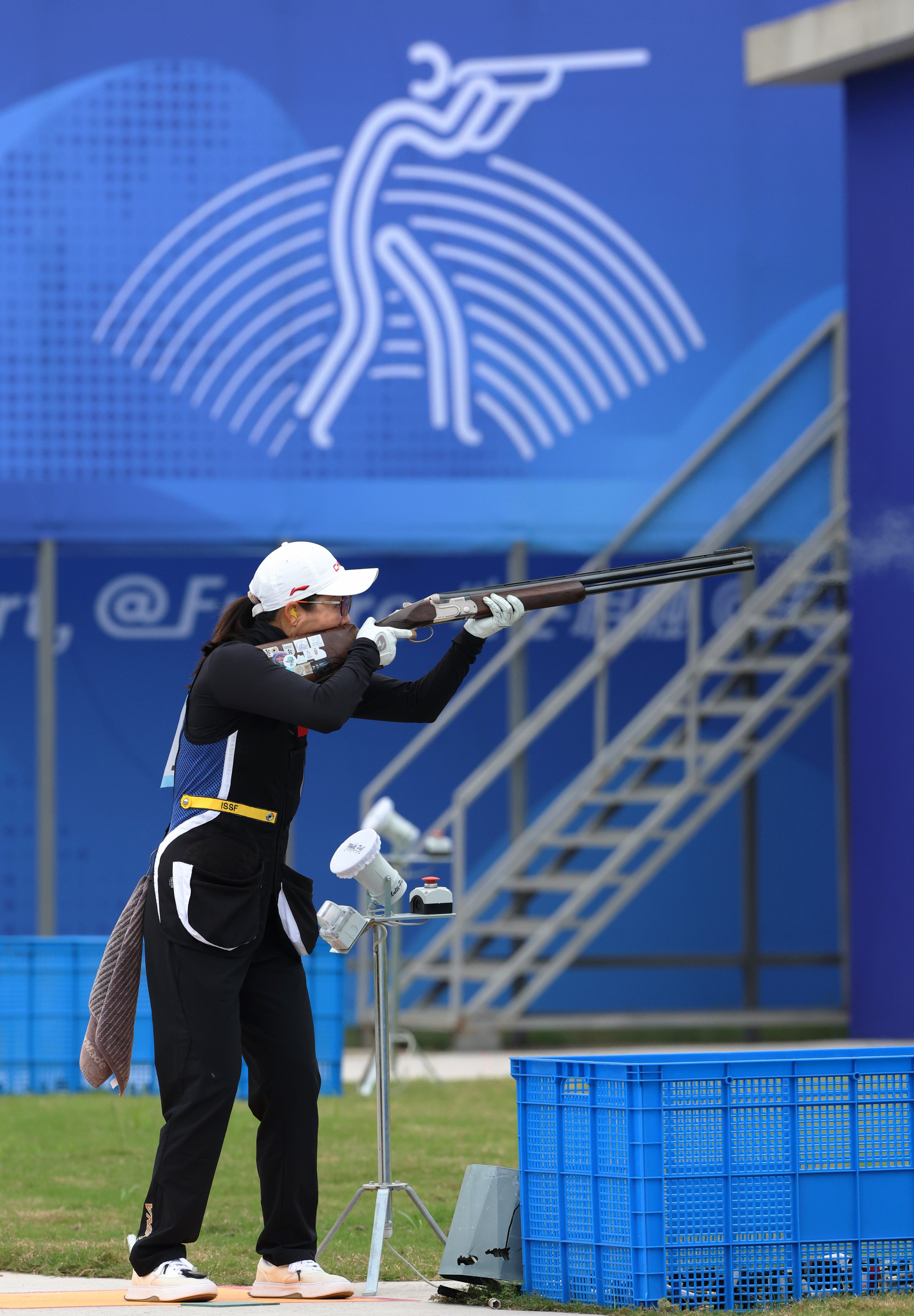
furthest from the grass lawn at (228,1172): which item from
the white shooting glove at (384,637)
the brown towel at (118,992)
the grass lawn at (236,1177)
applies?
the white shooting glove at (384,637)

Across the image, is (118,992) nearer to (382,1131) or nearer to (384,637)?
(382,1131)

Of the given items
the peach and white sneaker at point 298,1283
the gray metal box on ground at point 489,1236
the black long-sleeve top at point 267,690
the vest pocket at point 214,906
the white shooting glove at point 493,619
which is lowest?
the peach and white sneaker at point 298,1283

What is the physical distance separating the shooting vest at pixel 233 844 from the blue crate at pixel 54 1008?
15.1 feet

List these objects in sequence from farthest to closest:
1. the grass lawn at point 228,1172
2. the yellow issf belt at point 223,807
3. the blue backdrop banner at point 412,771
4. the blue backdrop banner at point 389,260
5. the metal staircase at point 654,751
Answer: the blue backdrop banner at point 412,771 → the blue backdrop banner at point 389,260 → the metal staircase at point 654,751 → the grass lawn at point 228,1172 → the yellow issf belt at point 223,807

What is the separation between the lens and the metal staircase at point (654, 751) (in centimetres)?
1147

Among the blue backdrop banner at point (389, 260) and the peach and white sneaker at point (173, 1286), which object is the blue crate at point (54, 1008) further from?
the peach and white sneaker at point (173, 1286)

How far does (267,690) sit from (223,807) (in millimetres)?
339

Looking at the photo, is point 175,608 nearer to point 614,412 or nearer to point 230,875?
point 614,412

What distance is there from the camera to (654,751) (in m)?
11.9

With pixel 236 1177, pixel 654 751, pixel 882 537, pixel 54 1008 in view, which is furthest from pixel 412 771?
pixel 236 1177

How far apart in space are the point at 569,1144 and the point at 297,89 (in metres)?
8.60

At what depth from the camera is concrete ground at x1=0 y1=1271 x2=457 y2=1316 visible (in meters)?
4.92

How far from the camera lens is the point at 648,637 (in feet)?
42.8

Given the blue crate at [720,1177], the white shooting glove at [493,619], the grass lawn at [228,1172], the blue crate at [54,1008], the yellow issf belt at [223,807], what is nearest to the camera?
the blue crate at [720,1177]
